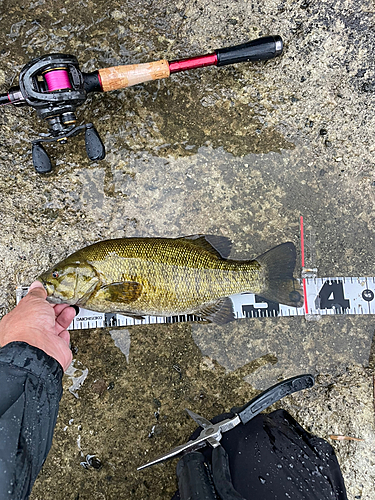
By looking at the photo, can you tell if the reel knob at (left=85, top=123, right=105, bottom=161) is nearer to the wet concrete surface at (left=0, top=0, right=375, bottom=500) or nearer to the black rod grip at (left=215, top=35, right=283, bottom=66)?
the wet concrete surface at (left=0, top=0, right=375, bottom=500)

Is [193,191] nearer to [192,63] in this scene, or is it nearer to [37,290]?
[192,63]

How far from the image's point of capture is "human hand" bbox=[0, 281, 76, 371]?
2.44m

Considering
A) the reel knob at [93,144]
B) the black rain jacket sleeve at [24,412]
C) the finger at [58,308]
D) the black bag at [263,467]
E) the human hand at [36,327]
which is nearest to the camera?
the black rain jacket sleeve at [24,412]

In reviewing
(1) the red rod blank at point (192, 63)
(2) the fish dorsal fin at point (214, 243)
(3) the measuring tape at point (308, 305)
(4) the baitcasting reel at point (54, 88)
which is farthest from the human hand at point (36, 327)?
(1) the red rod blank at point (192, 63)

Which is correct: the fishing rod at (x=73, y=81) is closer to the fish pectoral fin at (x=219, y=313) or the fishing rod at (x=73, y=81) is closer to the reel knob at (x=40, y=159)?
the reel knob at (x=40, y=159)

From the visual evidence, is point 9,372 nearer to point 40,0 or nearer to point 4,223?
point 4,223

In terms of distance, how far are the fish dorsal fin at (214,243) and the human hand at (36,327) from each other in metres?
1.19

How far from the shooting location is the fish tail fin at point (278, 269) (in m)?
2.93

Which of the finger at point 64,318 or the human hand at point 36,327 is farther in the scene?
the finger at point 64,318

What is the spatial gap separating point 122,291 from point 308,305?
1.66m

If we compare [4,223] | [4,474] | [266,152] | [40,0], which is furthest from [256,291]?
[40,0]

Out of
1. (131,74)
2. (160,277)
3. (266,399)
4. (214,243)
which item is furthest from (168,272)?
(131,74)

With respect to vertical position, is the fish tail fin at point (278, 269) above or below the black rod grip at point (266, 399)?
above

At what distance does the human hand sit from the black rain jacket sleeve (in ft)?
0.38
